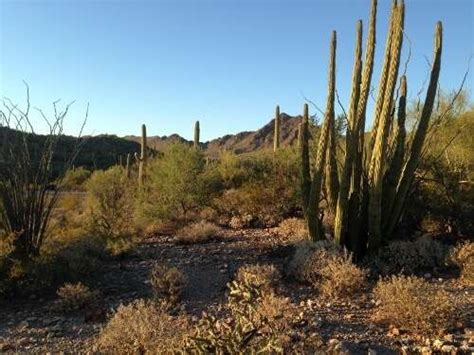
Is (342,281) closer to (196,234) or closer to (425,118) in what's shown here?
(425,118)

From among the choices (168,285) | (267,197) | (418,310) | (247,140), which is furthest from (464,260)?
(247,140)

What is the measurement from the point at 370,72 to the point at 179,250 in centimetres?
512

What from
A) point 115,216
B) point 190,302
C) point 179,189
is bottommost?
point 190,302

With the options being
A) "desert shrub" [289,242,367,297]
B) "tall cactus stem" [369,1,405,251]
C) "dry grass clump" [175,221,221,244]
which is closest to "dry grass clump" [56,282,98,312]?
"desert shrub" [289,242,367,297]

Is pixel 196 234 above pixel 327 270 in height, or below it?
above

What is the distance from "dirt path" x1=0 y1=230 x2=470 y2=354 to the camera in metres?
5.92

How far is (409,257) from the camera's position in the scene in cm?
920

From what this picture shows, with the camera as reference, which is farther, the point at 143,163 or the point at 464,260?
the point at 143,163

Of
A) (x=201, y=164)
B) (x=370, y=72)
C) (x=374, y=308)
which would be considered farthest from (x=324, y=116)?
(x=201, y=164)

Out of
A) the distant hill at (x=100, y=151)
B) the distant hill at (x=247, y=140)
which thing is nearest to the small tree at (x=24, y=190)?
the distant hill at (x=100, y=151)

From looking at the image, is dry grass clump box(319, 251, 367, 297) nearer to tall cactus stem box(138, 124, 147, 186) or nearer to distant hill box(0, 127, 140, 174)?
tall cactus stem box(138, 124, 147, 186)

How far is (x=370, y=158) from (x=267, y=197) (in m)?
5.35

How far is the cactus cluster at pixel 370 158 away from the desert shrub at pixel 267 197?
460 centimetres

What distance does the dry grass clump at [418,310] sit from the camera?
5.86 metres
